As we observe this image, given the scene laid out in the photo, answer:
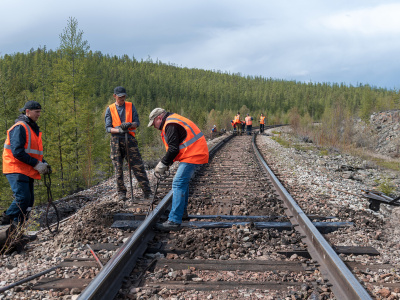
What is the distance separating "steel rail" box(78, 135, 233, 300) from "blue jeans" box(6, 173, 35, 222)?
6.47 ft

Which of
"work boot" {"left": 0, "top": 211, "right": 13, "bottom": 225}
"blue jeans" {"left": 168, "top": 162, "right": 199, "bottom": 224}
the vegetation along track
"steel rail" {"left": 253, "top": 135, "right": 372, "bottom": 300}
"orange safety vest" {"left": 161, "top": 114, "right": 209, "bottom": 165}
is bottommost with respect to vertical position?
"work boot" {"left": 0, "top": 211, "right": 13, "bottom": 225}

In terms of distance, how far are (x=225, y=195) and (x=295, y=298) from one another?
3481 millimetres

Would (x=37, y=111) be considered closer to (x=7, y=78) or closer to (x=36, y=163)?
(x=36, y=163)

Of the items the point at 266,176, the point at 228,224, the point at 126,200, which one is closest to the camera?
the point at 228,224

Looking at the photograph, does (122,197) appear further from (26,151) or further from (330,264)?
(330,264)

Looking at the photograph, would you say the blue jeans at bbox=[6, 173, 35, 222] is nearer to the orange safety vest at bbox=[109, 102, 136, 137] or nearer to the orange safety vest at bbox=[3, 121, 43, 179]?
the orange safety vest at bbox=[3, 121, 43, 179]

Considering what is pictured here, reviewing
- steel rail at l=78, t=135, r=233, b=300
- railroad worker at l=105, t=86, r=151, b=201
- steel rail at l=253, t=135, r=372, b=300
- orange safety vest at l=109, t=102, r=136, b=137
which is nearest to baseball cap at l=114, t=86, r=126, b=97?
railroad worker at l=105, t=86, r=151, b=201

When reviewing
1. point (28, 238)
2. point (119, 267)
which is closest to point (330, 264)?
point (119, 267)

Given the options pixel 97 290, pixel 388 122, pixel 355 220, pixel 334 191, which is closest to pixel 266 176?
pixel 334 191

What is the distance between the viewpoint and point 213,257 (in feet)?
11.1

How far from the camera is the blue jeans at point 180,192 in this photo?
412 cm

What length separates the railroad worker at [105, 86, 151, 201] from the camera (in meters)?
5.61

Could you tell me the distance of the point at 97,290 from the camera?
94.6 inches

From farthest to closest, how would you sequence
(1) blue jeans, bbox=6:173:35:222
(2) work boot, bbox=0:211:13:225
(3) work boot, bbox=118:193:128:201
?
(3) work boot, bbox=118:193:128:201
(2) work boot, bbox=0:211:13:225
(1) blue jeans, bbox=6:173:35:222
